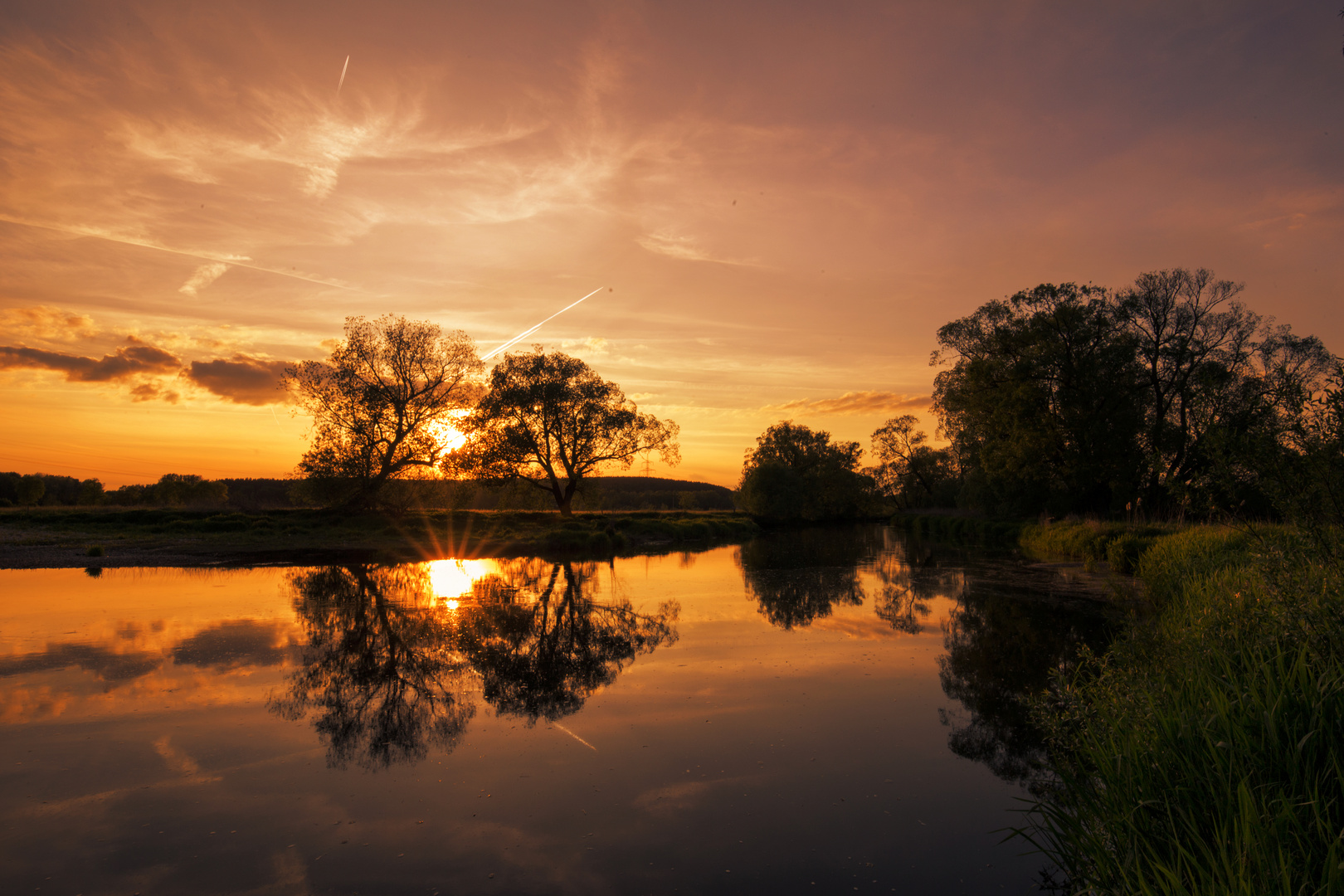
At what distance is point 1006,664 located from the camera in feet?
34.7

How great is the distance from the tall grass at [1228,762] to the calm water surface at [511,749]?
104 cm

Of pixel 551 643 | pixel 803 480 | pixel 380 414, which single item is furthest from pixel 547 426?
pixel 803 480

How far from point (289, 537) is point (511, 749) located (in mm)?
29742

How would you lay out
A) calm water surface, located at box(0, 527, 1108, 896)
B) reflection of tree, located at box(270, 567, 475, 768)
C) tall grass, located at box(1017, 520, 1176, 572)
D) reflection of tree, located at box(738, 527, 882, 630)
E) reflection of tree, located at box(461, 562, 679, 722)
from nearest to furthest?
calm water surface, located at box(0, 527, 1108, 896)
reflection of tree, located at box(270, 567, 475, 768)
reflection of tree, located at box(461, 562, 679, 722)
reflection of tree, located at box(738, 527, 882, 630)
tall grass, located at box(1017, 520, 1176, 572)

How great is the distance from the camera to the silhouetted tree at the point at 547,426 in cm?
4319

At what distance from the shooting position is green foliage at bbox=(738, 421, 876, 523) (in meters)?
76.6

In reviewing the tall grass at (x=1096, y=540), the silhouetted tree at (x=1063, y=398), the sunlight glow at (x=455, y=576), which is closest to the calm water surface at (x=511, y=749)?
the sunlight glow at (x=455, y=576)

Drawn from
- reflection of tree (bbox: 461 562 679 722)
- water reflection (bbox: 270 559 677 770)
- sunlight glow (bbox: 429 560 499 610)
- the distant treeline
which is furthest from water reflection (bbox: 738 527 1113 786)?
the distant treeline

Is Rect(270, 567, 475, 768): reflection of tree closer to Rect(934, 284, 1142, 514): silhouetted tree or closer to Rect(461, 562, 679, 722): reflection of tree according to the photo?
Rect(461, 562, 679, 722): reflection of tree

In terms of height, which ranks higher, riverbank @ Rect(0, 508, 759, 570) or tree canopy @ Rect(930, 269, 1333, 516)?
tree canopy @ Rect(930, 269, 1333, 516)

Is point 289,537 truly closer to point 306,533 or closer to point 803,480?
point 306,533

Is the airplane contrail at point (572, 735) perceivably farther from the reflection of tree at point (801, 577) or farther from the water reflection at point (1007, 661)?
the reflection of tree at point (801, 577)

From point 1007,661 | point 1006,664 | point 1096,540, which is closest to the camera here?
point 1006,664

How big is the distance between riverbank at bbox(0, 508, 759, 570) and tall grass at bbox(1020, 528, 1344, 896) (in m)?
25.9
